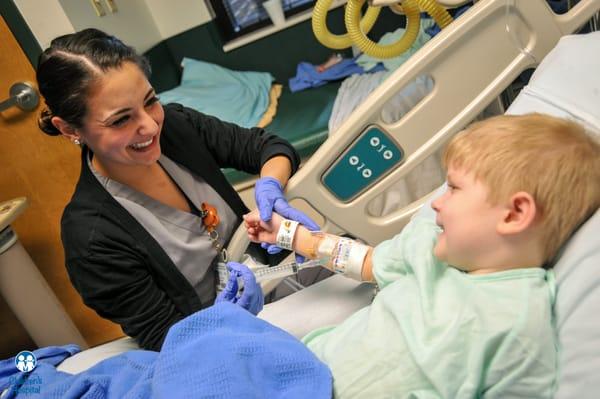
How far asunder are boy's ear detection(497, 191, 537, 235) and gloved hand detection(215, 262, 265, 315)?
0.57 metres

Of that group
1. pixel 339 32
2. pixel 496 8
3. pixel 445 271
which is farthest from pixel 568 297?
pixel 339 32

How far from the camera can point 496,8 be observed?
1.15 m

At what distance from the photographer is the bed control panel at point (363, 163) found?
1.24 metres

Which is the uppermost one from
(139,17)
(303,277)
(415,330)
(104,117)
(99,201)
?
(139,17)

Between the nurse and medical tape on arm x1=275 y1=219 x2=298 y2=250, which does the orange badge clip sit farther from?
medical tape on arm x1=275 y1=219 x2=298 y2=250

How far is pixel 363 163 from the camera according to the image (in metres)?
1.26

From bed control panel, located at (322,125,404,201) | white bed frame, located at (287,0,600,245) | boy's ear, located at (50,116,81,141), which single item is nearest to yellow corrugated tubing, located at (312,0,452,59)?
white bed frame, located at (287,0,600,245)

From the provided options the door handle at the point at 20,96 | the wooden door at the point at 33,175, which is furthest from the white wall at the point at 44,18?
the door handle at the point at 20,96

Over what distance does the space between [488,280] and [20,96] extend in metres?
2.00

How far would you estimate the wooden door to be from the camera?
75.4 inches

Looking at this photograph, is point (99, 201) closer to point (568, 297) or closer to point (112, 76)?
point (112, 76)

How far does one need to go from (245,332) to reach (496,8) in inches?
40.3

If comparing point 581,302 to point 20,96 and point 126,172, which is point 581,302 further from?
point 20,96

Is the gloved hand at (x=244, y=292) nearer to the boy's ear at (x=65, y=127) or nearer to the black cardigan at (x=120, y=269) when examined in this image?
the black cardigan at (x=120, y=269)
